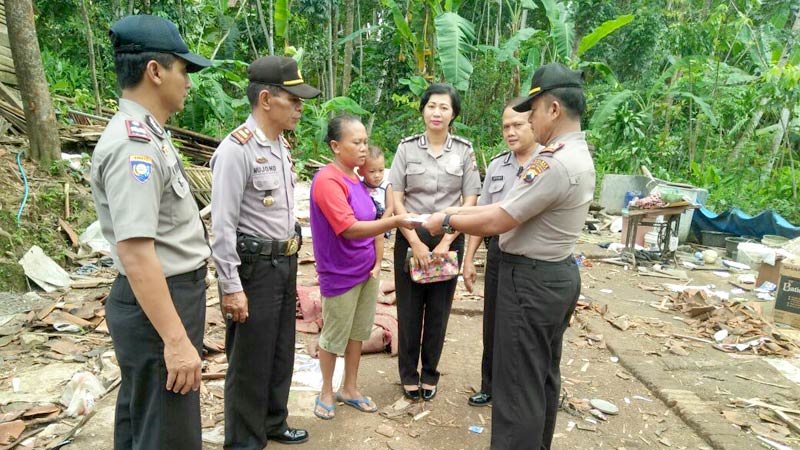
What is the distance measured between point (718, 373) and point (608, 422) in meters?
1.57

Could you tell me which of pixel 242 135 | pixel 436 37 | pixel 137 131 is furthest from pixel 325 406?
pixel 436 37

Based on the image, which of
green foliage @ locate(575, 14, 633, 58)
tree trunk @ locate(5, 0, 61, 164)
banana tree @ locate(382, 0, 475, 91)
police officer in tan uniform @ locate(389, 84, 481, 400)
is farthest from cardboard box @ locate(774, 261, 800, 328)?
tree trunk @ locate(5, 0, 61, 164)

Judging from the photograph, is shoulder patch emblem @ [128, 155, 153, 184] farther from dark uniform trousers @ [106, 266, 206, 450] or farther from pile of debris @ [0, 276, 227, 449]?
pile of debris @ [0, 276, 227, 449]

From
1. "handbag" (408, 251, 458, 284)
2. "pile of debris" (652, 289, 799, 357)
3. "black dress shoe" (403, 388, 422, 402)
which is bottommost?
"pile of debris" (652, 289, 799, 357)

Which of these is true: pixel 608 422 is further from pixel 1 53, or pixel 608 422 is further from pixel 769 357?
pixel 1 53

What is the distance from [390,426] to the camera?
3.28m

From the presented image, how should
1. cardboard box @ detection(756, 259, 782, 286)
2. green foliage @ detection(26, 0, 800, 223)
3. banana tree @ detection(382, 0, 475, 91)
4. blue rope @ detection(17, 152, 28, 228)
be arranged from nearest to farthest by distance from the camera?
blue rope @ detection(17, 152, 28, 228), cardboard box @ detection(756, 259, 782, 286), banana tree @ detection(382, 0, 475, 91), green foliage @ detection(26, 0, 800, 223)

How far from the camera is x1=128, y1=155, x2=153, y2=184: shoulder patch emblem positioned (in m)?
1.66

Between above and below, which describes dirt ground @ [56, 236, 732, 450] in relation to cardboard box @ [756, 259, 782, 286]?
below

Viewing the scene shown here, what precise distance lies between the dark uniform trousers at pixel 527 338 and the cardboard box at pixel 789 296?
4.55 m

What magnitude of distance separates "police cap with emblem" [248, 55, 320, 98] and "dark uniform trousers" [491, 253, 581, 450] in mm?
1337

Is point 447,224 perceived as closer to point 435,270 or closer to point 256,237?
point 435,270

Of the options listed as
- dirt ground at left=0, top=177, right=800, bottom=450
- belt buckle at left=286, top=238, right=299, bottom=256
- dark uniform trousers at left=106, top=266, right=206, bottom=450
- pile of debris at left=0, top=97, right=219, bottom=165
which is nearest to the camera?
dark uniform trousers at left=106, top=266, right=206, bottom=450

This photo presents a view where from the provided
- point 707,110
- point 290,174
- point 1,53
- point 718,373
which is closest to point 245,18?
point 1,53
